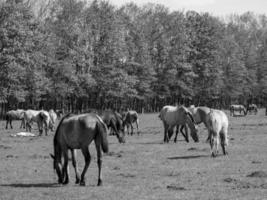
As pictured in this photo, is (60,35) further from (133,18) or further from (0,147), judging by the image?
(0,147)

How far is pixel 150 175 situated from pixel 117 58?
57.0 meters

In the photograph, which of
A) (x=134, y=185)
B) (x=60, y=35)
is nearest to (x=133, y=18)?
(x=60, y=35)

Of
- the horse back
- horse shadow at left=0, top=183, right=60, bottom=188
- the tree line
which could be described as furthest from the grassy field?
the tree line

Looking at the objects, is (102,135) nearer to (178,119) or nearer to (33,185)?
(33,185)

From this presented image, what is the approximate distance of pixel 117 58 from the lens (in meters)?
72.4

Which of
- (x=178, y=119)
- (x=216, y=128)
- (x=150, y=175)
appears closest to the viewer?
(x=150, y=175)

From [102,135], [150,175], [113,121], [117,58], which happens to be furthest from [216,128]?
[117,58]

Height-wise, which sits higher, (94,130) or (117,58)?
(117,58)

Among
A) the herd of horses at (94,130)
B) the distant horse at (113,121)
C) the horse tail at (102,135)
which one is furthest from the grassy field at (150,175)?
the distant horse at (113,121)

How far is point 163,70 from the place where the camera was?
273 feet

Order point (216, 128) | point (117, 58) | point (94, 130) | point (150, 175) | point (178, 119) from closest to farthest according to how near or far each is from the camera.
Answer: point (94, 130), point (150, 175), point (216, 128), point (178, 119), point (117, 58)

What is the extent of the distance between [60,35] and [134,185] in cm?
5486

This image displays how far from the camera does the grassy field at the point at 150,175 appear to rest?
12531 millimetres

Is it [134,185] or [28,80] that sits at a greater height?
[28,80]
